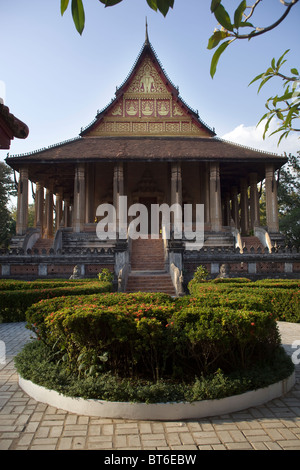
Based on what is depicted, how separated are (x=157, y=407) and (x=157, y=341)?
0.69m

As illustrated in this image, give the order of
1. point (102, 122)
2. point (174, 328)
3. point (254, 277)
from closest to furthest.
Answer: point (174, 328)
point (254, 277)
point (102, 122)

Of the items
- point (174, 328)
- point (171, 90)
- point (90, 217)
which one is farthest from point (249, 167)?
point (174, 328)

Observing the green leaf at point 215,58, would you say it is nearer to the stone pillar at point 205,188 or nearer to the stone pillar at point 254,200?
the stone pillar at point 205,188

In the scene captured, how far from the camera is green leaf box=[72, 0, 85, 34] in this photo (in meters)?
1.65

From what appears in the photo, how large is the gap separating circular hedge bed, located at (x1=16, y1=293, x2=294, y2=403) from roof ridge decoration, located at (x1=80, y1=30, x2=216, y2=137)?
74.1 feet

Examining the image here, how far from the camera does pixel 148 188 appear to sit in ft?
82.3

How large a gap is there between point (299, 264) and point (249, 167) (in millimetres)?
9810

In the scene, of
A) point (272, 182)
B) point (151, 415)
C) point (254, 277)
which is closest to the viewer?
point (151, 415)

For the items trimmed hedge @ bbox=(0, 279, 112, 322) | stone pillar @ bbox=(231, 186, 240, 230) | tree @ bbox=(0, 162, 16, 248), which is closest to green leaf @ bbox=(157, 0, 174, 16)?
trimmed hedge @ bbox=(0, 279, 112, 322)

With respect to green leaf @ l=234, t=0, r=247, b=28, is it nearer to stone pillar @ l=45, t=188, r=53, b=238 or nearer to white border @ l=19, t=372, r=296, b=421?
white border @ l=19, t=372, r=296, b=421

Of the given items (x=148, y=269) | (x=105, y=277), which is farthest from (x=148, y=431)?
(x=148, y=269)

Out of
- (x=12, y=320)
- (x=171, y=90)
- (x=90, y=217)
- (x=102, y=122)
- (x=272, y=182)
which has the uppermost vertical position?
(x=171, y=90)

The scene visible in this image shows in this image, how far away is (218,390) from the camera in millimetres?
3734
